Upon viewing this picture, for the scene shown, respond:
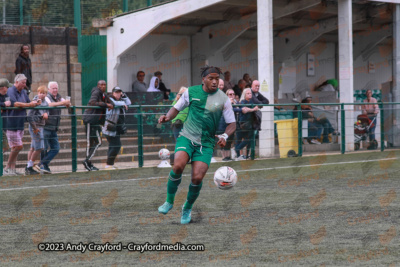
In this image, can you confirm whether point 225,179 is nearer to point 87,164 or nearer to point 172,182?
point 172,182

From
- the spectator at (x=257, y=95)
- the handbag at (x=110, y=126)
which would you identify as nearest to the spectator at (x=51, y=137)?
the handbag at (x=110, y=126)

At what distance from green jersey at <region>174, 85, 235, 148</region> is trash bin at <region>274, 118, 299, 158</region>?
10.6 meters

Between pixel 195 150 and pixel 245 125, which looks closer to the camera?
pixel 195 150

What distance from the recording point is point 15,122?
14.6 m

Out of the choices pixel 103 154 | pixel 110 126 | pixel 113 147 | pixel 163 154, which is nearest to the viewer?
pixel 110 126

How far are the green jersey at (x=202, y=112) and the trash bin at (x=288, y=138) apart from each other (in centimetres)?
1064

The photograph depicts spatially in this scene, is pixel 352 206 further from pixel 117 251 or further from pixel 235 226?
pixel 117 251

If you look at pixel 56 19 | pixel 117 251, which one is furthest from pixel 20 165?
pixel 117 251

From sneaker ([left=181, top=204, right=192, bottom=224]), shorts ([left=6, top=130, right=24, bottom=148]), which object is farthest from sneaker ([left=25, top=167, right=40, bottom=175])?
sneaker ([left=181, top=204, right=192, bottom=224])

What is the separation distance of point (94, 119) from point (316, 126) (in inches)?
263

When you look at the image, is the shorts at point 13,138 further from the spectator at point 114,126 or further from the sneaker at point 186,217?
the sneaker at point 186,217

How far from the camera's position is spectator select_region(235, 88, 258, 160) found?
1790 cm

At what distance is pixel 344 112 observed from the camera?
20000 mm

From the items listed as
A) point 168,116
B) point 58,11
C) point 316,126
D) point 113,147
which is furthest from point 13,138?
point 316,126
